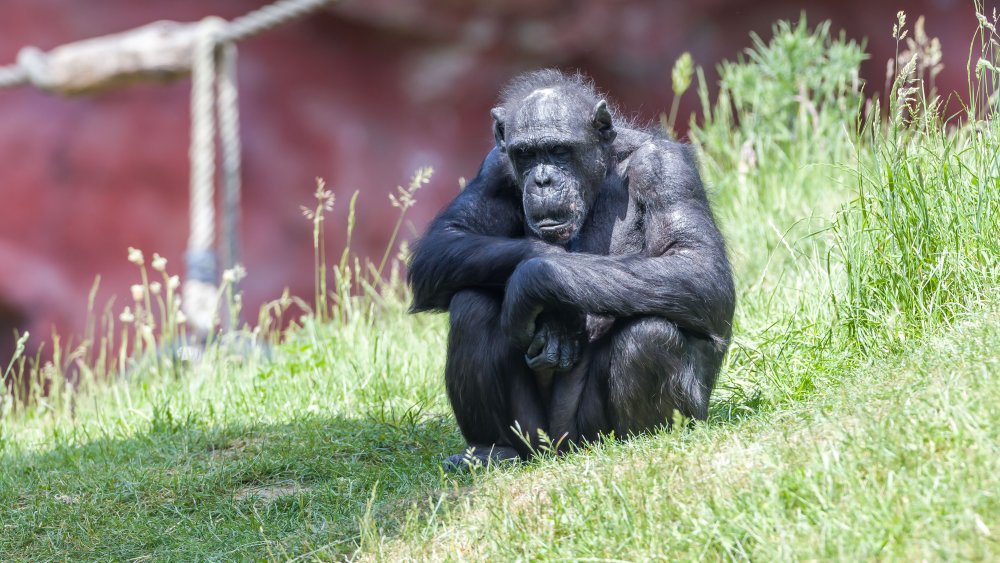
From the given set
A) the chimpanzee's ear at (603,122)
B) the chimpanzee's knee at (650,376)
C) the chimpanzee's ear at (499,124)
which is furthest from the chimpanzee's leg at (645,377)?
the chimpanzee's ear at (499,124)

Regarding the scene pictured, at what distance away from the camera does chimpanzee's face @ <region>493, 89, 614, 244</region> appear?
14.4 ft

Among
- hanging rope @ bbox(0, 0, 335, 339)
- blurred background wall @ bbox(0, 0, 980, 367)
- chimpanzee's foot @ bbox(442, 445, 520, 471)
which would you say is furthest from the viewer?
blurred background wall @ bbox(0, 0, 980, 367)

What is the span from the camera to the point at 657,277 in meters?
4.17

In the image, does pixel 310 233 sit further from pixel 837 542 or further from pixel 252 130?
pixel 837 542

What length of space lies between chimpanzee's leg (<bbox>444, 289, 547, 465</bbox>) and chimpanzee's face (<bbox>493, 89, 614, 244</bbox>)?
1.27 ft

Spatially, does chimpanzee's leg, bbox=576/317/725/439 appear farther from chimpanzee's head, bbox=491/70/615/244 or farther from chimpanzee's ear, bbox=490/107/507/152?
chimpanzee's ear, bbox=490/107/507/152

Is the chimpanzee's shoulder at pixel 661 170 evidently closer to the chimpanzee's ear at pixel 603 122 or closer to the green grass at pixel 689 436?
the chimpanzee's ear at pixel 603 122

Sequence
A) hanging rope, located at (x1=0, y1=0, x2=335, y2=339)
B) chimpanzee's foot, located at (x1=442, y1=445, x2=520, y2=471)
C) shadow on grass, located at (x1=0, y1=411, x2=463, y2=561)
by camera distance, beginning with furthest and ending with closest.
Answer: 1. hanging rope, located at (x1=0, y1=0, x2=335, y2=339)
2. chimpanzee's foot, located at (x1=442, y1=445, x2=520, y2=471)
3. shadow on grass, located at (x1=0, y1=411, x2=463, y2=561)

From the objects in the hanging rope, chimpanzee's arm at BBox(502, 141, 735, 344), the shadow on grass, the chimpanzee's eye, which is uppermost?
the hanging rope

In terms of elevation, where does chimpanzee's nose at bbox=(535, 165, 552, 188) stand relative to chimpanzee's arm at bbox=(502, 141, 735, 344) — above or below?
above

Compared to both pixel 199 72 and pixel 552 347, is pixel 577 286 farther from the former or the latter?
pixel 199 72

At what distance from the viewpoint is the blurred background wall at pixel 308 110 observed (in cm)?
1360

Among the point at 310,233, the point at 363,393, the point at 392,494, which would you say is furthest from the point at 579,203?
the point at 310,233

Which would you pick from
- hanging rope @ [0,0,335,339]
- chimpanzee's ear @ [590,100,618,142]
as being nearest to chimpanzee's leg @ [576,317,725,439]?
chimpanzee's ear @ [590,100,618,142]
